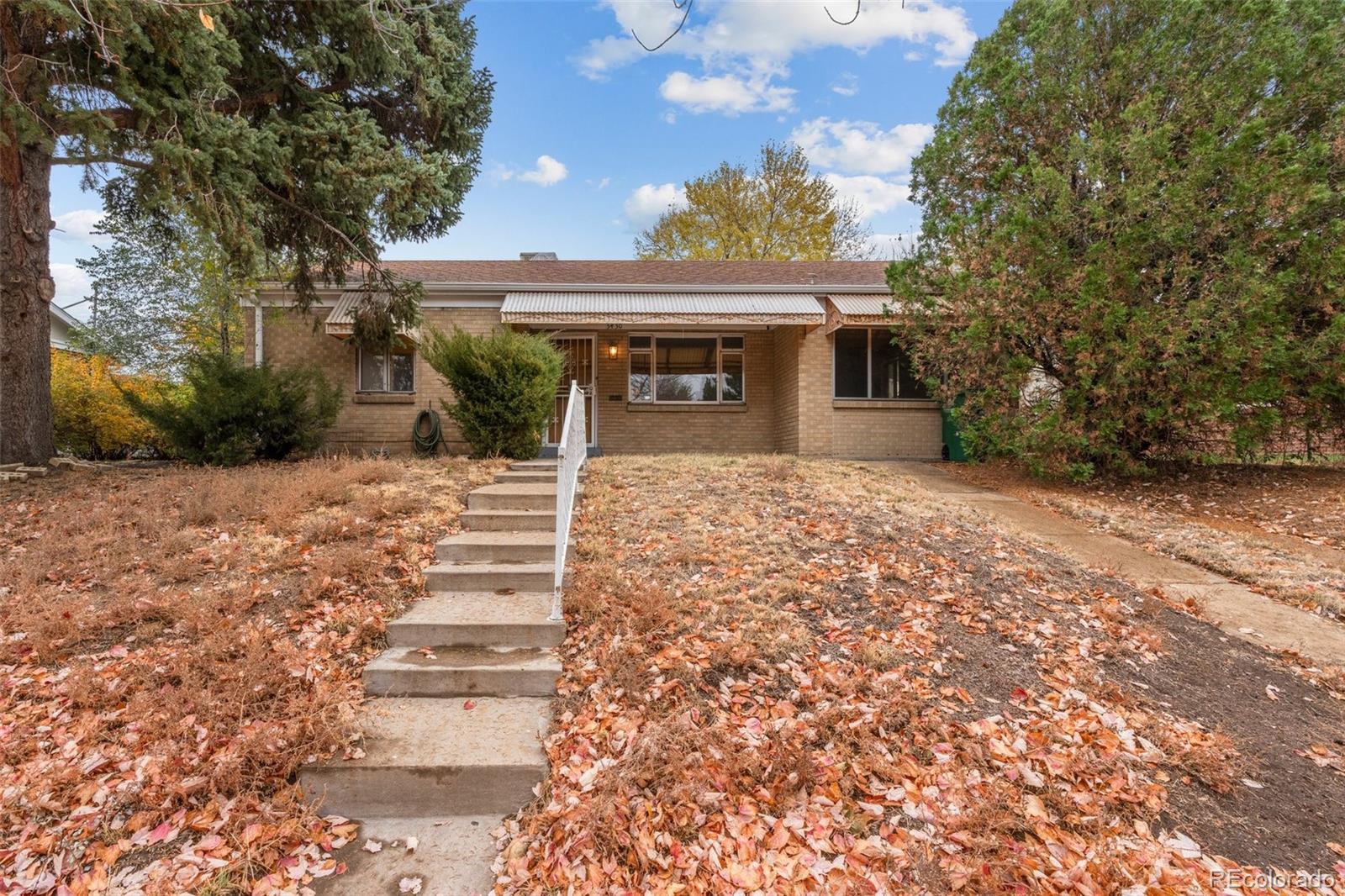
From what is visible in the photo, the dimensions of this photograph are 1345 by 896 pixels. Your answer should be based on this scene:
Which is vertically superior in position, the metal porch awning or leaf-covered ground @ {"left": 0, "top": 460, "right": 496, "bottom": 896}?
the metal porch awning

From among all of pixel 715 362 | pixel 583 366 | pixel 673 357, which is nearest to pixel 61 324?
pixel 583 366

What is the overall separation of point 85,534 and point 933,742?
7.11m

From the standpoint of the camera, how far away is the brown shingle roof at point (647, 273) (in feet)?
41.0

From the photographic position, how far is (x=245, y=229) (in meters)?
7.18

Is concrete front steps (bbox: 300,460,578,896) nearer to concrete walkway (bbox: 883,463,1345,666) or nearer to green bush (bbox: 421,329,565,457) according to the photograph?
green bush (bbox: 421,329,565,457)

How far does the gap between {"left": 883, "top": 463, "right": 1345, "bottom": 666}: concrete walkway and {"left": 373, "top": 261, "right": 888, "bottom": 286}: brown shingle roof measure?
20.2 ft

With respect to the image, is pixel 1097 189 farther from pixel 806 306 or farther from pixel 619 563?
pixel 619 563

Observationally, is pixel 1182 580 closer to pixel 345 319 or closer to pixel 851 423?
pixel 851 423

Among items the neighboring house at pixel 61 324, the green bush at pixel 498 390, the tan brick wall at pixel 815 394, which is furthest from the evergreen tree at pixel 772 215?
the neighboring house at pixel 61 324

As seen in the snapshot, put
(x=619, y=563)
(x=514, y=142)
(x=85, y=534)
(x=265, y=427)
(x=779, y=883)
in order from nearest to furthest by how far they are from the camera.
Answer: (x=779, y=883) < (x=619, y=563) < (x=85, y=534) < (x=265, y=427) < (x=514, y=142)

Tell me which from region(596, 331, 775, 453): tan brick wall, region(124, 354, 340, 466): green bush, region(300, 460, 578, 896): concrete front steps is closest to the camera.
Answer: region(300, 460, 578, 896): concrete front steps

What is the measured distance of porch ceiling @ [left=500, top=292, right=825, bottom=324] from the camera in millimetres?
11125

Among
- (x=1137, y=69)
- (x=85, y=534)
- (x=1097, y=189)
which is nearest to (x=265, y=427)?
(x=85, y=534)

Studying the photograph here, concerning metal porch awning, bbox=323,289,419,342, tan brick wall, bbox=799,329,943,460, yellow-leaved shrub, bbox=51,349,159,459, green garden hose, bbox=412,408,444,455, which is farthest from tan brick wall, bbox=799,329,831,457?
yellow-leaved shrub, bbox=51,349,159,459
